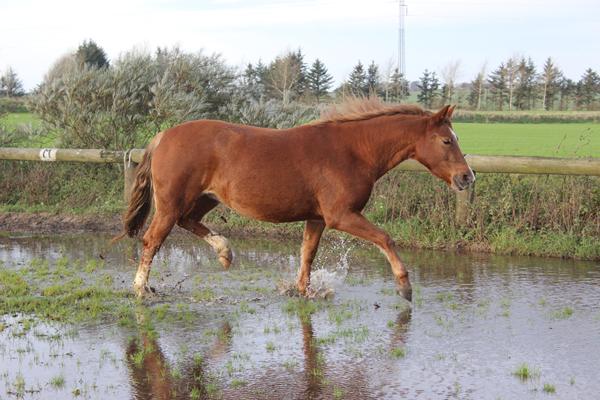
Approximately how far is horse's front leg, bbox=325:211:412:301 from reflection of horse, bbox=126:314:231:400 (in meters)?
1.76

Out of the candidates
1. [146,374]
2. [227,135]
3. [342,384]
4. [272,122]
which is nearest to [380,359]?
[342,384]

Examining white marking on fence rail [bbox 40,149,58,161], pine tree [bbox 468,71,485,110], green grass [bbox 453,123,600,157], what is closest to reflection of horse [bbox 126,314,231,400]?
white marking on fence rail [bbox 40,149,58,161]

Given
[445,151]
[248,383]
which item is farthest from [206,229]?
[248,383]

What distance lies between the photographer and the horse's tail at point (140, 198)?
903cm

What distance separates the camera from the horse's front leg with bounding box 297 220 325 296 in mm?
8633

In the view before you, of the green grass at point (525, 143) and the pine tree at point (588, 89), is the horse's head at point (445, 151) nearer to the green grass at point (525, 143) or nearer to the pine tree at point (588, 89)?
A: the green grass at point (525, 143)

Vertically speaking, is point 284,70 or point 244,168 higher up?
point 284,70

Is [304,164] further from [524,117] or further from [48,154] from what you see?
[524,117]

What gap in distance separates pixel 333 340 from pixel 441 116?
266cm

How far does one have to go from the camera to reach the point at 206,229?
9.02 m

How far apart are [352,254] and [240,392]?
593 centimetres

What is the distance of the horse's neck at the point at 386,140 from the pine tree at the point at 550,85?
7606 centimetres

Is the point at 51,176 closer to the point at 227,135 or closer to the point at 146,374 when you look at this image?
the point at 227,135

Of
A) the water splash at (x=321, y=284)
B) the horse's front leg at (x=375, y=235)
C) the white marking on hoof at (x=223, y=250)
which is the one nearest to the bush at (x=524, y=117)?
the water splash at (x=321, y=284)
